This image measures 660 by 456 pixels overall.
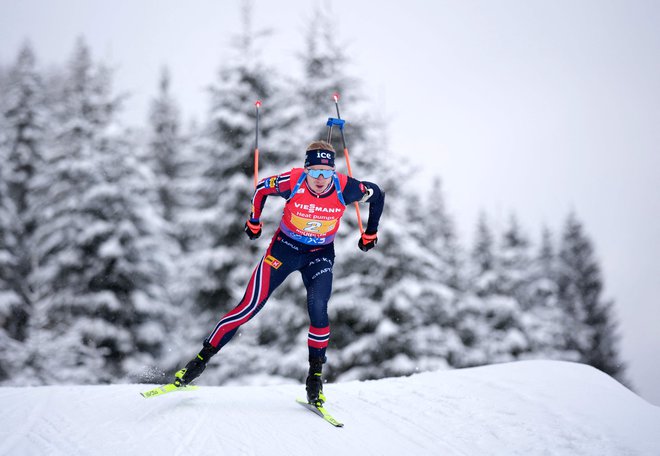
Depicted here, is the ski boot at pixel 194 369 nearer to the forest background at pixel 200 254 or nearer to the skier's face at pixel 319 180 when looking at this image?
the skier's face at pixel 319 180

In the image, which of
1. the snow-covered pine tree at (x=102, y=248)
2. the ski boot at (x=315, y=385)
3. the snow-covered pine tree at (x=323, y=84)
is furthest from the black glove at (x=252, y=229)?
the snow-covered pine tree at (x=102, y=248)

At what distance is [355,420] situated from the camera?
473 centimetres

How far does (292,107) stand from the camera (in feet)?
49.2

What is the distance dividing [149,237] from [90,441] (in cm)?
1321

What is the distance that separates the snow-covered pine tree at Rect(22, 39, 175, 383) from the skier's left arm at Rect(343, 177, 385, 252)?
1025 centimetres

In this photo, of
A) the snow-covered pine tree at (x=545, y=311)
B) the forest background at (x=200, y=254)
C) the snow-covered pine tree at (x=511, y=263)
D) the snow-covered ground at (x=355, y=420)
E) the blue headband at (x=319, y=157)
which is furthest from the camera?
the snow-covered pine tree at (x=545, y=311)

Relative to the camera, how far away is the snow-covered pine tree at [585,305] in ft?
90.0

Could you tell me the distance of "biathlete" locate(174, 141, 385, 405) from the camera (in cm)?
482

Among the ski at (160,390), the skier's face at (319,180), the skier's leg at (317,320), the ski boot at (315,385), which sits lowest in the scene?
the ski at (160,390)

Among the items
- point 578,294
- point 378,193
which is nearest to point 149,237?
point 378,193

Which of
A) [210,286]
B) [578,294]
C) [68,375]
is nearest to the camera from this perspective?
[68,375]

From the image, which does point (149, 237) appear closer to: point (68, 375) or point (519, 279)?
point (68, 375)

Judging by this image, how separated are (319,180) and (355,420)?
244cm

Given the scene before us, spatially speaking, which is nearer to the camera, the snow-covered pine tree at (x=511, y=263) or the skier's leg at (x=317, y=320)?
the skier's leg at (x=317, y=320)
